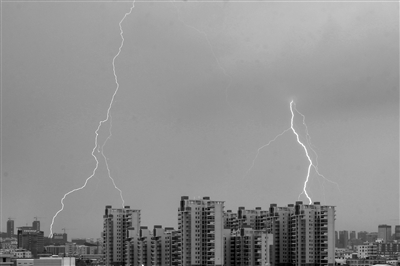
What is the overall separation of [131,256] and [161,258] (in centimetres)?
498

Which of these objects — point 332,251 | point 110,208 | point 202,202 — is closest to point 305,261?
point 332,251

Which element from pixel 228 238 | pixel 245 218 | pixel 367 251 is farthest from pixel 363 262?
pixel 228 238

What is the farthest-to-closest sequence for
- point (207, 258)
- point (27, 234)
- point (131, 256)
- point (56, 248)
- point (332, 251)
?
point (56, 248) → point (27, 234) → point (131, 256) → point (332, 251) → point (207, 258)

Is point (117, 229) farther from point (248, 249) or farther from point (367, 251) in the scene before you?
point (367, 251)

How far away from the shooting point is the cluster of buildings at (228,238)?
52.8 meters

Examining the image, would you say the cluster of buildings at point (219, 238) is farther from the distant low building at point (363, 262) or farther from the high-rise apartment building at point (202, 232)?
the distant low building at point (363, 262)

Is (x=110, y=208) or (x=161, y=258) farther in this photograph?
(x=110, y=208)

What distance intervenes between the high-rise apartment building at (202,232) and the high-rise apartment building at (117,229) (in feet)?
56.0

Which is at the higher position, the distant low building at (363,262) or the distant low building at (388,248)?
the distant low building at (388,248)

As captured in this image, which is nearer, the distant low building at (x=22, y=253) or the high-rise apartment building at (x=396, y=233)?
the distant low building at (x=22, y=253)

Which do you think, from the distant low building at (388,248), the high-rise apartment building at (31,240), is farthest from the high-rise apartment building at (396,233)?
the high-rise apartment building at (31,240)

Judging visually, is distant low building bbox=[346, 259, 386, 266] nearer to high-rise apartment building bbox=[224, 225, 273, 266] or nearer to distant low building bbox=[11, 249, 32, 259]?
high-rise apartment building bbox=[224, 225, 273, 266]

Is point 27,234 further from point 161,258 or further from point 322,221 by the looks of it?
point 322,221

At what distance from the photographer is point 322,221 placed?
5844 centimetres
